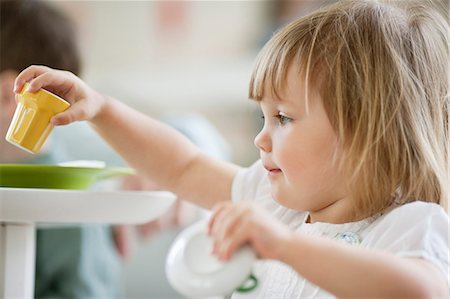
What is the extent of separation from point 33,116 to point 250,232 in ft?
1.02

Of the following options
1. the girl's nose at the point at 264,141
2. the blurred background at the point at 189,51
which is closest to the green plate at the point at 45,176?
the girl's nose at the point at 264,141

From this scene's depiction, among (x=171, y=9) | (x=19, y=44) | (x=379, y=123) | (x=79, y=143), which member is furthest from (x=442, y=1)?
(x=171, y=9)

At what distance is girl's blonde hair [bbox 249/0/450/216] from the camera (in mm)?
775

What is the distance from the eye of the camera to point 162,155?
991 mm

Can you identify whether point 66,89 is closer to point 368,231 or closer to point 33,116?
point 33,116

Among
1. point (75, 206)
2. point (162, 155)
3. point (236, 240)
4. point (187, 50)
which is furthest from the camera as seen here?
point (187, 50)

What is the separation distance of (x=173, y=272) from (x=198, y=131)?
102cm

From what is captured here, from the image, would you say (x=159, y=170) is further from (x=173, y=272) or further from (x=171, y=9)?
(x=171, y=9)

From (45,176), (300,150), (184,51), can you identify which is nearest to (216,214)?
(300,150)

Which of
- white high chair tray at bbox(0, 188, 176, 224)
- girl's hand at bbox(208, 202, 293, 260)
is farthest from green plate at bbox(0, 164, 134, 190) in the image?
girl's hand at bbox(208, 202, 293, 260)

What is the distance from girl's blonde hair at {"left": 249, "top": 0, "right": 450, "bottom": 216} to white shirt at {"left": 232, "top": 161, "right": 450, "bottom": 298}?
0.13 feet

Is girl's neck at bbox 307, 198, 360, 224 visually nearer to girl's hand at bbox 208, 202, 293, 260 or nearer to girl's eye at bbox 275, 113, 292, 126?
girl's eye at bbox 275, 113, 292, 126

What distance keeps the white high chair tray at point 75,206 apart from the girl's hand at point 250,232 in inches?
10.7

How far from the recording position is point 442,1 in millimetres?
928
